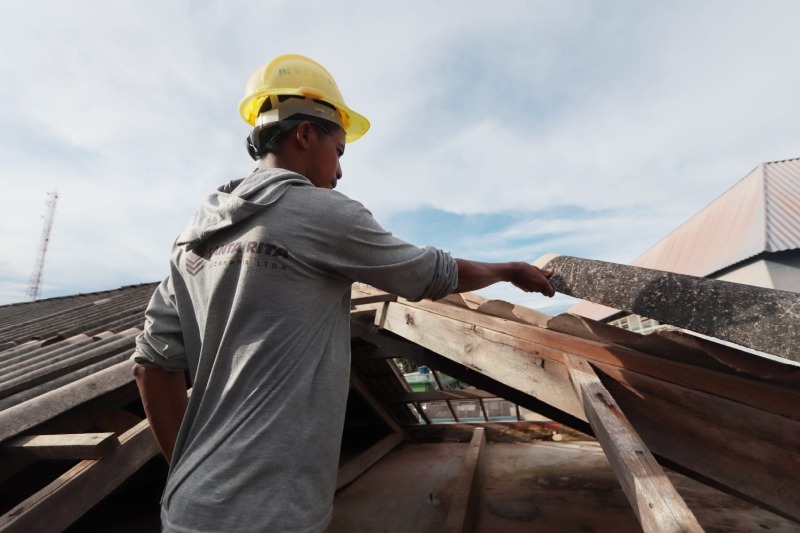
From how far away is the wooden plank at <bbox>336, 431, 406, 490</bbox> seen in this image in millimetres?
5334

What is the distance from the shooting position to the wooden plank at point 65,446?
1.51m

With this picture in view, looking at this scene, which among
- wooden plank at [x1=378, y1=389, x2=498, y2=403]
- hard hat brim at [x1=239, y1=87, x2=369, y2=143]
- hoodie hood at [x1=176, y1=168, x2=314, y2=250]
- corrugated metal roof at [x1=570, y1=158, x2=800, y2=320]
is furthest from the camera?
corrugated metal roof at [x1=570, y1=158, x2=800, y2=320]

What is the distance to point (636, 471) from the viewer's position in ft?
3.16

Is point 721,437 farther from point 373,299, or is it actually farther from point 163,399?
point 373,299

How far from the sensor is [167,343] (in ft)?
4.73

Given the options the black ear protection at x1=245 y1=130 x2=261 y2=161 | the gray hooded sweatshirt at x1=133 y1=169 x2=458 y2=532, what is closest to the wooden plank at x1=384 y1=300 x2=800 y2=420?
the gray hooded sweatshirt at x1=133 y1=169 x2=458 y2=532

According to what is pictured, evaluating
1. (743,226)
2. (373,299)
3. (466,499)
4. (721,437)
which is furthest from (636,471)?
(743,226)

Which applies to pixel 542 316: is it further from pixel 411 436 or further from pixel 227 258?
pixel 411 436

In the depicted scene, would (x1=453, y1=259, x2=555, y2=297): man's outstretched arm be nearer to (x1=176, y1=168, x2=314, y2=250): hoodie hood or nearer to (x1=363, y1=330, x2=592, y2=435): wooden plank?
(x1=176, y1=168, x2=314, y2=250): hoodie hood

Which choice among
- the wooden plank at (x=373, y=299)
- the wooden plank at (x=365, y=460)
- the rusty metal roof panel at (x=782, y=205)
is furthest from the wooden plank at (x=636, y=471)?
the rusty metal roof panel at (x=782, y=205)

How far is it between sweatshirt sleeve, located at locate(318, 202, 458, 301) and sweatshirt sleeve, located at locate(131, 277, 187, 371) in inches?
28.2

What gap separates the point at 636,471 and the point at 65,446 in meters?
1.92

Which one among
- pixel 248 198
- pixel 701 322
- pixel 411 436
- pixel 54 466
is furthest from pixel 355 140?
pixel 411 436

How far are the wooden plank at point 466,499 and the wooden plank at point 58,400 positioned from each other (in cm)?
281
